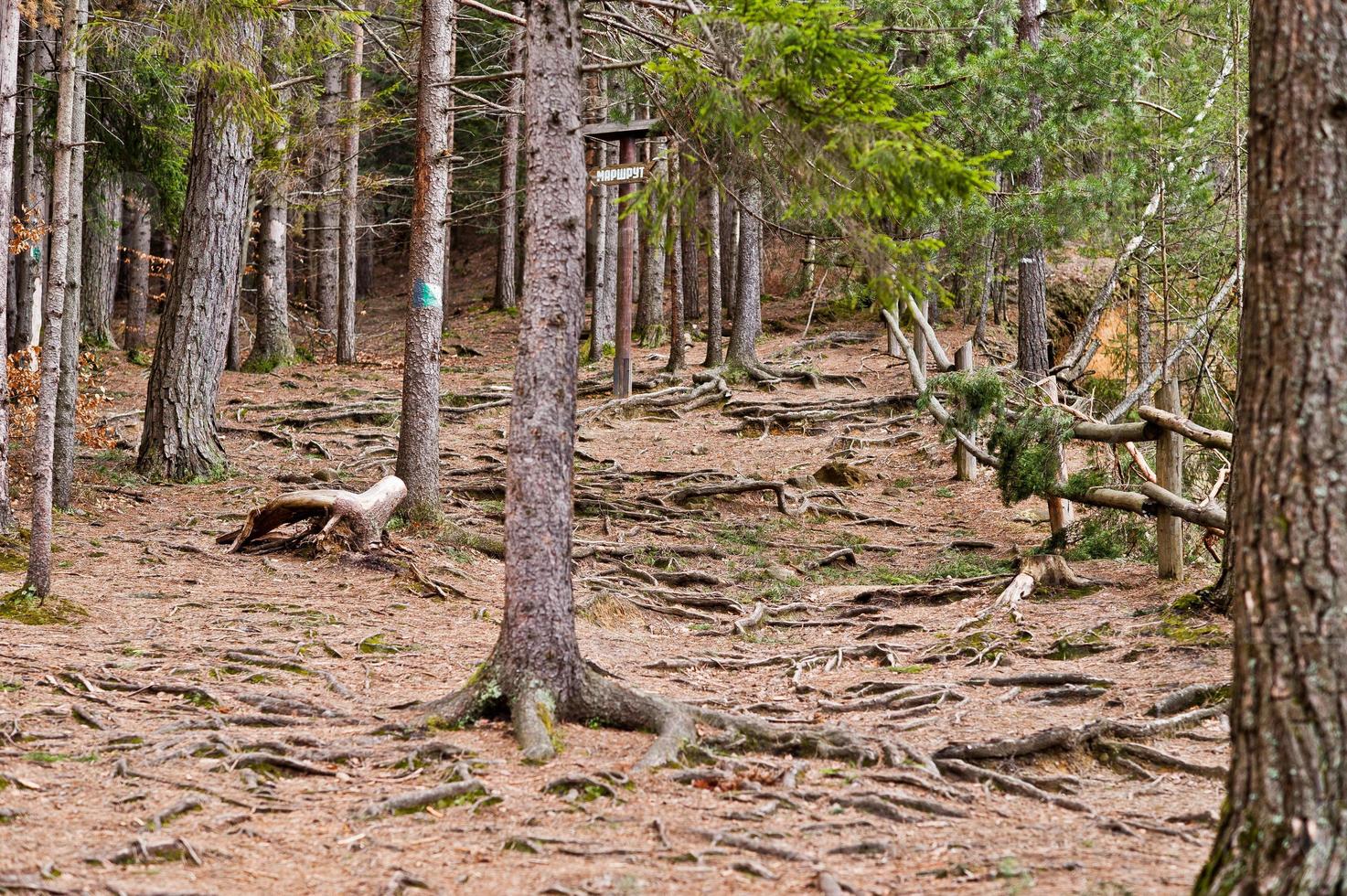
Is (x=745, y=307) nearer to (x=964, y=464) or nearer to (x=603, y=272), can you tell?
(x=603, y=272)

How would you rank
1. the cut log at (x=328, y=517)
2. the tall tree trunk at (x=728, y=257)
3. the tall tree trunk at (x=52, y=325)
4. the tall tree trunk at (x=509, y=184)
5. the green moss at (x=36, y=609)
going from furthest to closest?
the tall tree trunk at (x=728, y=257) → the tall tree trunk at (x=509, y=184) → the cut log at (x=328, y=517) → the green moss at (x=36, y=609) → the tall tree trunk at (x=52, y=325)

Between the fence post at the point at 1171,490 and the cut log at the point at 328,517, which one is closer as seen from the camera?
the fence post at the point at 1171,490

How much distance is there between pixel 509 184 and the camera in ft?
91.9

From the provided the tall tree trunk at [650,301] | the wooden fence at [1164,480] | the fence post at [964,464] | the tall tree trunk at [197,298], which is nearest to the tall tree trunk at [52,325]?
the tall tree trunk at [197,298]

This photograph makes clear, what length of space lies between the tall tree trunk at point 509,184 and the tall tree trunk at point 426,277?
10.8 metres

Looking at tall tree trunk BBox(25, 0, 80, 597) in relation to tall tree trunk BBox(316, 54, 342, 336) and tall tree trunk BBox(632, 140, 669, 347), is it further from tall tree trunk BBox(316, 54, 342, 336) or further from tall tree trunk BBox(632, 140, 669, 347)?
tall tree trunk BBox(632, 140, 669, 347)

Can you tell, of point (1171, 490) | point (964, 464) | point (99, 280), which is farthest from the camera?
point (99, 280)

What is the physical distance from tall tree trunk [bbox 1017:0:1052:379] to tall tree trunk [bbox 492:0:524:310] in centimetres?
1024

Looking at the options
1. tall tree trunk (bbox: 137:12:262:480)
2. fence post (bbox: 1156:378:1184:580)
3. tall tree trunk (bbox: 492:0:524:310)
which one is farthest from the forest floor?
tall tree trunk (bbox: 492:0:524:310)

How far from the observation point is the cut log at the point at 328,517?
1140cm

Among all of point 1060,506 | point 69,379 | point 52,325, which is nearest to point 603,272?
point 69,379

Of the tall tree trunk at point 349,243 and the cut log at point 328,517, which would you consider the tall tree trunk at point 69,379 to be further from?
the tall tree trunk at point 349,243

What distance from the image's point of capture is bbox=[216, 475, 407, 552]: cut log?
1140cm

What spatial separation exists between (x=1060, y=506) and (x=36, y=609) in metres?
9.40
